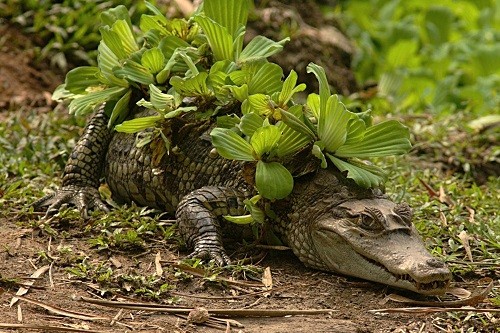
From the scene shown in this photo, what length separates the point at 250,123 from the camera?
4.77 m

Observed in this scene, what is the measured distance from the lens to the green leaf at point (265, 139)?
183 inches

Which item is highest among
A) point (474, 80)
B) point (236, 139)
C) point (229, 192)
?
point (236, 139)

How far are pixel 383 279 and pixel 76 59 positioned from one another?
4.87m

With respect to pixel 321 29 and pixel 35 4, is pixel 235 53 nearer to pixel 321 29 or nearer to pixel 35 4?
pixel 35 4

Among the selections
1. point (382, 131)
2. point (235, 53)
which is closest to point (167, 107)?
point (235, 53)

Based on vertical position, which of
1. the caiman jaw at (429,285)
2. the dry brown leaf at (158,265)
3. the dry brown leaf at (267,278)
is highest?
the caiman jaw at (429,285)

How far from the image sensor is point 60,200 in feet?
18.3

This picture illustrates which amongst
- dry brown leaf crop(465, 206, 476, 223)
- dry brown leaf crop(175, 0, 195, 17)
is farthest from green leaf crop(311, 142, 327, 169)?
dry brown leaf crop(175, 0, 195, 17)

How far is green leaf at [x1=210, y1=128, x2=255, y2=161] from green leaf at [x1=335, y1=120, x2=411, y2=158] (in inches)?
19.7

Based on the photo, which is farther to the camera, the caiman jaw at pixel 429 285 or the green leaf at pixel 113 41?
the green leaf at pixel 113 41

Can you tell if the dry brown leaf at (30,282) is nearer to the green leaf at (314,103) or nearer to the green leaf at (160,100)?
the green leaf at (160,100)

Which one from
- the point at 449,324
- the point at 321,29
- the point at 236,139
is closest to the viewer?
the point at 449,324

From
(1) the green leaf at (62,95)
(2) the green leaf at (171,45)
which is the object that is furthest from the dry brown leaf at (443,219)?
(1) the green leaf at (62,95)

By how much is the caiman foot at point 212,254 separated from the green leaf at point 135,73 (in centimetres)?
116
